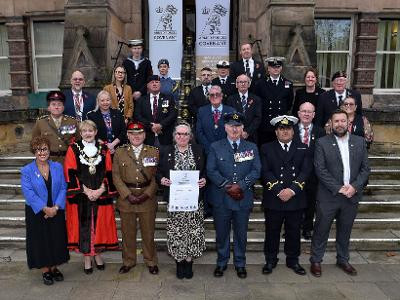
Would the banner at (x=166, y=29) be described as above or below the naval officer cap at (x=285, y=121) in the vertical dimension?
above

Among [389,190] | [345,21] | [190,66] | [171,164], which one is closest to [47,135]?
[171,164]

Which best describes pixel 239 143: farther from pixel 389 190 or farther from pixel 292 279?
pixel 389 190

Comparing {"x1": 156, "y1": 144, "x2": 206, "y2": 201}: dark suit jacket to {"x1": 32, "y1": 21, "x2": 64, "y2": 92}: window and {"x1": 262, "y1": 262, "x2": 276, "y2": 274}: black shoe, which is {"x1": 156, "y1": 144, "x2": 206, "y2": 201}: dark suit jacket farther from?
{"x1": 32, "y1": 21, "x2": 64, "y2": 92}: window

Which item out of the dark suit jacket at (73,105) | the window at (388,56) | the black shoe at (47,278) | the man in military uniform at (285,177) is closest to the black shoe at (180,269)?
the man in military uniform at (285,177)

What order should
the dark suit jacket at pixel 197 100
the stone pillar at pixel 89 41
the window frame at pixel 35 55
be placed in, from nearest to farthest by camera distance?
the dark suit jacket at pixel 197 100, the stone pillar at pixel 89 41, the window frame at pixel 35 55

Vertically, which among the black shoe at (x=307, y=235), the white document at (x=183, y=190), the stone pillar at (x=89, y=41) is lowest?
the black shoe at (x=307, y=235)

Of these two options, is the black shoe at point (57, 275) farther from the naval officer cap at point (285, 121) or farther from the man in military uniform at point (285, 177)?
the naval officer cap at point (285, 121)

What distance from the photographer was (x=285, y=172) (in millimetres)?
4867

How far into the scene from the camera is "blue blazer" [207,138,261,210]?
4.80 meters

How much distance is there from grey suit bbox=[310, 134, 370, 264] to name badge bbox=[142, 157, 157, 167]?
202 cm

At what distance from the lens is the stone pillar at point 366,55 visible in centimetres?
1262

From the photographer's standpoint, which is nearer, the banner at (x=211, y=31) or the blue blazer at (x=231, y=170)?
the blue blazer at (x=231, y=170)

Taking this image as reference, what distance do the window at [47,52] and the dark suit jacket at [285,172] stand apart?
430 inches

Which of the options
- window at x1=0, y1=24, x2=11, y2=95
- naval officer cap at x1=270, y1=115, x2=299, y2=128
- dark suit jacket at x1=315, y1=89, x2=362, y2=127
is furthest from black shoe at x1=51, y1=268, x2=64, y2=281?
window at x1=0, y1=24, x2=11, y2=95
